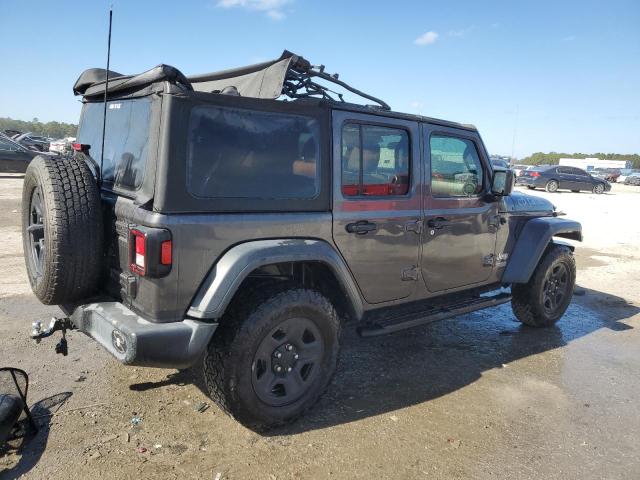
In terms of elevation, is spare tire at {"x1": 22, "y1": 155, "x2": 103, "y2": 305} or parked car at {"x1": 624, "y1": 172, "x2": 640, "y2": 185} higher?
parked car at {"x1": 624, "y1": 172, "x2": 640, "y2": 185}

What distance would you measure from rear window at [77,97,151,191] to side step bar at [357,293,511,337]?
73.2 inches

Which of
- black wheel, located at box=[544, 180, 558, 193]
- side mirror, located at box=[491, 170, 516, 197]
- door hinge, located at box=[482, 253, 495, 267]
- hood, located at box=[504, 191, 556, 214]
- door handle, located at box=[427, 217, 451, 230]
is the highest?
black wheel, located at box=[544, 180, 558, 193]

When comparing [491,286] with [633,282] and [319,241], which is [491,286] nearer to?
[319,241]

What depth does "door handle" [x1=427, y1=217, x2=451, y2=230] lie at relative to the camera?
12.1 feet

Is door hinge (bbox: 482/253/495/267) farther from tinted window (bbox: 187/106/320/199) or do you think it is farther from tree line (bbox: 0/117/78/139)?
tree line (bbox: 0/117/78/139)

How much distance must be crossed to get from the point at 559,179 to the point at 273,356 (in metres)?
24.5

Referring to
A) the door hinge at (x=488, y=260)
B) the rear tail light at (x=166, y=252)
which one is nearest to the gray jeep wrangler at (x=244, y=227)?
the rear tail light at (x=166, y=252)

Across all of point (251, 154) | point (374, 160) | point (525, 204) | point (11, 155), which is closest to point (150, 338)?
point (251, 154)

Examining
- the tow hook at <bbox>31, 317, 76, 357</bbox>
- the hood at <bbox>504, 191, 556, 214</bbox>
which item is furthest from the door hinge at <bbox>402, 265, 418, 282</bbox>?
the tow hook at <bbox>31, 317, 76, 357</bbox>

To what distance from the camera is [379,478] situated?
102 inches

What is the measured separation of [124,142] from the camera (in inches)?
118

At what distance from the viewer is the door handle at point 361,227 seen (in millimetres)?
3189

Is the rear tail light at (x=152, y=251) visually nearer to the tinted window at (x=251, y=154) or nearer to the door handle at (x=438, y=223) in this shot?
the tinted window at (x=251, y=154)

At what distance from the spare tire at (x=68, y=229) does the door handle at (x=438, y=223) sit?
2299mm
